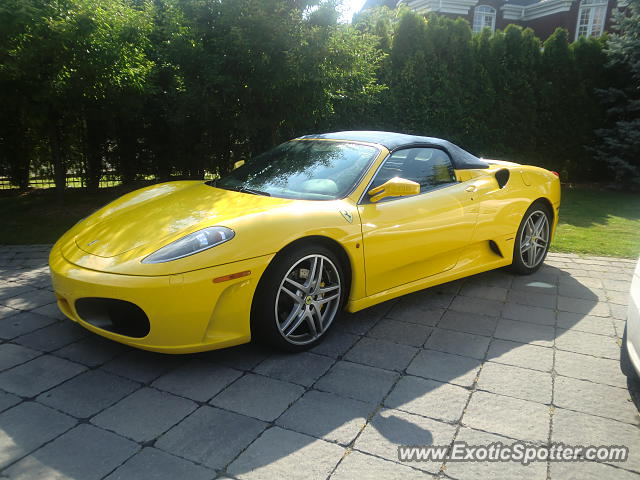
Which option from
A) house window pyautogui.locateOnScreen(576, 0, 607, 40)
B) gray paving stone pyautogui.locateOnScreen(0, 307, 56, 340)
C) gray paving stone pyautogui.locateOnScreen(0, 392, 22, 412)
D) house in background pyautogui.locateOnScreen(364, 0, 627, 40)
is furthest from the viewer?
house window pyautogui.locateOnScreen(576, 0, 607, 40)

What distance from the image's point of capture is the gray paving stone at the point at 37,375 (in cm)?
275

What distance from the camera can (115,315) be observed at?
2855mm

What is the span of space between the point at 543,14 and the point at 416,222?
27713 millimetres

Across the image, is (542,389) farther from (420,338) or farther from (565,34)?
(565,34)

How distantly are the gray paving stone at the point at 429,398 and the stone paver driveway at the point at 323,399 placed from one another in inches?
0.4

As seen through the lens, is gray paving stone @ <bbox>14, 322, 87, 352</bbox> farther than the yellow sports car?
Yes

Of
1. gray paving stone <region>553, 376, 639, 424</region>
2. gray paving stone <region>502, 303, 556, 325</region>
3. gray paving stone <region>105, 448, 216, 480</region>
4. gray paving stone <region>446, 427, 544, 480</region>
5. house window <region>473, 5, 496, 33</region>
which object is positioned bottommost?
gray paving stone <region>502, 303, 556, 325</region>

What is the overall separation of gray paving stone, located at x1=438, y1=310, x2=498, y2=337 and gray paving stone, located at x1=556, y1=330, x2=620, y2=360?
18.2 inches

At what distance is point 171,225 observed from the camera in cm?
314

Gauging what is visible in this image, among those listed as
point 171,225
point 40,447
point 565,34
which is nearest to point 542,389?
point 171,225

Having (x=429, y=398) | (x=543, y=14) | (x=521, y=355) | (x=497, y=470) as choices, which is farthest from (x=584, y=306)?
(x=543, y=14)

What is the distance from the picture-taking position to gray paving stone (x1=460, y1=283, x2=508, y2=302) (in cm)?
443

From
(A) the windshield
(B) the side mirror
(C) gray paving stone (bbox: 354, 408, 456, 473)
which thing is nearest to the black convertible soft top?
(A) the windshield

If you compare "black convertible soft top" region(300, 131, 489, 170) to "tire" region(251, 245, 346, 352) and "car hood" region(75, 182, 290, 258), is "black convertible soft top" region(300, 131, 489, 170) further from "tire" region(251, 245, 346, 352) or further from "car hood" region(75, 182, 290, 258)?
"tire" region(251, 245, 346, 352)
